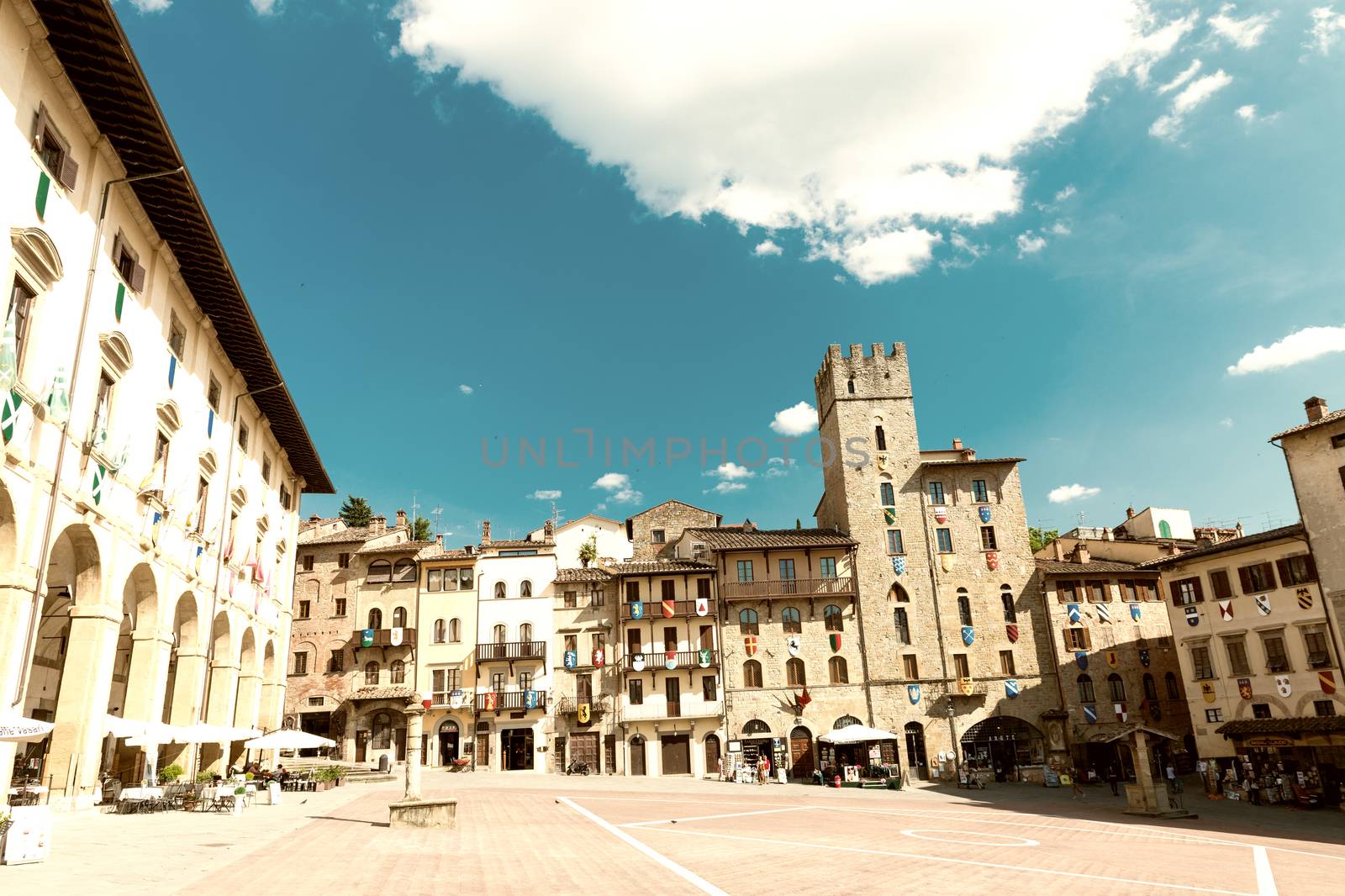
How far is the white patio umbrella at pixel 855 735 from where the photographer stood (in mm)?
43094

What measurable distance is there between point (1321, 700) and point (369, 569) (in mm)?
49245

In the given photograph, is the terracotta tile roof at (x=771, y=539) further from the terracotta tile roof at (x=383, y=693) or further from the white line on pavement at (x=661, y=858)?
the white line on pavement at (x=661, y=858)

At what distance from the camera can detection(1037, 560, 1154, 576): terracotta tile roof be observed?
49344mm

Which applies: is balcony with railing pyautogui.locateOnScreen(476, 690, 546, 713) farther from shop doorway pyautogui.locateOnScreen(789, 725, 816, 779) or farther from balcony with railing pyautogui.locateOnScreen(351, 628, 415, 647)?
shop doorway pyautogui.locateOnScreen(789, 725, 816, 779)

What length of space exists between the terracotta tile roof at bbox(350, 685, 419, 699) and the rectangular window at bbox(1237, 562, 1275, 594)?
142 feet

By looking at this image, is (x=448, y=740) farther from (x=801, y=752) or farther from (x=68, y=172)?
(x=68, y=172)

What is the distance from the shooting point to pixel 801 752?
4731 cm

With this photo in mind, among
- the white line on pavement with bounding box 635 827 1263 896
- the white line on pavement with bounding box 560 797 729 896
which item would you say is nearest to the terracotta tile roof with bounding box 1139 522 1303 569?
the white line on pavement with bounding box 635 827 1263 896

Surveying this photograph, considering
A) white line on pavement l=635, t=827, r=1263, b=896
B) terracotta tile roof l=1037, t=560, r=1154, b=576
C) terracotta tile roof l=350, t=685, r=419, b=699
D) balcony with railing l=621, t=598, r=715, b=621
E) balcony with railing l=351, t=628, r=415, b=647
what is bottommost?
white line on pavement l=635, t=827, r=1263, b=896

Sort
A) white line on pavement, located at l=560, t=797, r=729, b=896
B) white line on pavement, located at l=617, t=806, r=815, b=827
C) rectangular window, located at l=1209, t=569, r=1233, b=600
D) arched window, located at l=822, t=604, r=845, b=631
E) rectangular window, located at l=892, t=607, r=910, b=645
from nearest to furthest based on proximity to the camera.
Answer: white line on pavement, located at l=560, t=797, r=729, b=896, white line on pavement, located at l=617, t=806, r=815, b=827, rectangular window, located at l=1209, t=569, r=1233, b=600, rectangular window, located at l=892, t=607, r=910, b=645, arched window, located at l=822, t=604, r=845, b=631

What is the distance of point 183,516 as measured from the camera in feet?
87.7

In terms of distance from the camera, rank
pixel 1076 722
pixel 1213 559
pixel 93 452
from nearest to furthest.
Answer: pixel 93 452 < pixel 1213 559 < pixel 1076 722

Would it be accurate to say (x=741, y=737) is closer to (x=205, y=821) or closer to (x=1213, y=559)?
(x=1213, y=559)

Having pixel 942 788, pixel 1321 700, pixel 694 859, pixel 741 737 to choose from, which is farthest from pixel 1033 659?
pixel 694 859
